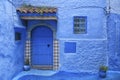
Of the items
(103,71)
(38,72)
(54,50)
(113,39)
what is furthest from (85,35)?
(38,72)

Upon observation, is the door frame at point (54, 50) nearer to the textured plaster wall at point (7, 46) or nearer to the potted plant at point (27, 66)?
the potted plant at point (27, 66)

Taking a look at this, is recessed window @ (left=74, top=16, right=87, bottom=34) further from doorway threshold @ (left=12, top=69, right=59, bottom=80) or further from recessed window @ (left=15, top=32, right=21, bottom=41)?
recessed window @ (left=15, top=32, right=21, bottom=41)

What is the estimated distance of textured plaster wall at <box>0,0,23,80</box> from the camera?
10.2 metres

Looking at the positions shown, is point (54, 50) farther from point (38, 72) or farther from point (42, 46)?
point (38, 72)

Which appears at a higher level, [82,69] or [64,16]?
[64,16]

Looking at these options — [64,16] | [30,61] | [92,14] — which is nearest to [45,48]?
[30,61]

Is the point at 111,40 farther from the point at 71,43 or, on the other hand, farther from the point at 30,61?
the point at 30,61

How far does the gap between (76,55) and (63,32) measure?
1417 millimetres

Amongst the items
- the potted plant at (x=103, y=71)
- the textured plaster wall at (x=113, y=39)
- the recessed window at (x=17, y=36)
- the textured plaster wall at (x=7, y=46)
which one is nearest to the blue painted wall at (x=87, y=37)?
the textured plaster wall at (x=113, y=39)

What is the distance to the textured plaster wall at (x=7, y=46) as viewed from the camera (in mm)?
10156

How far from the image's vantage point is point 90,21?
13469mm

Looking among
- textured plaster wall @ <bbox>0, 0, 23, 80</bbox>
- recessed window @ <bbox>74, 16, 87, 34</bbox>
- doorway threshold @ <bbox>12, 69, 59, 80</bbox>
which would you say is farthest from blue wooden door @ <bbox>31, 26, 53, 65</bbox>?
textured plaster wall @ <bbox>0, 0, 23, 80</bbox>

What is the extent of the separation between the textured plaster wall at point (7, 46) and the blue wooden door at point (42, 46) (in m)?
1.83

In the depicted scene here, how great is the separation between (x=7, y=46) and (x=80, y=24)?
4.48m
